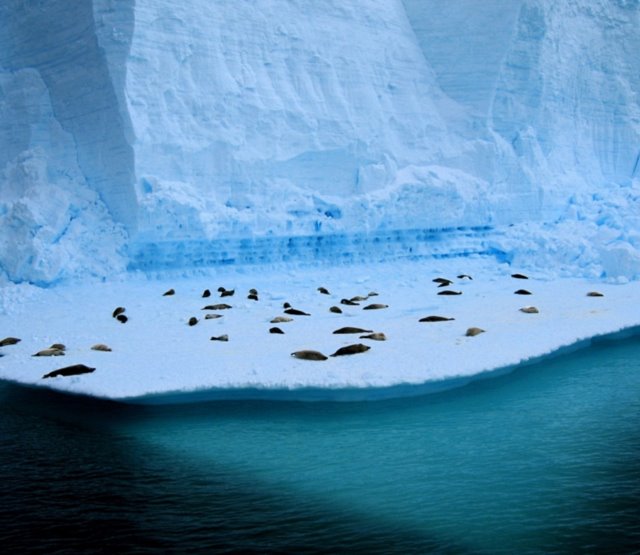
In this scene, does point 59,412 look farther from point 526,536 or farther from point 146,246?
point 146,246

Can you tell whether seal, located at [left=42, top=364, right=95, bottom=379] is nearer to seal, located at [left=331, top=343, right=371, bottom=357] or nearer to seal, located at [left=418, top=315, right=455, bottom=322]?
seal, located at [left=331, top=343, right=371, bottom=357]

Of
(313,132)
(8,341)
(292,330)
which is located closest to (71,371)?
(8,341)

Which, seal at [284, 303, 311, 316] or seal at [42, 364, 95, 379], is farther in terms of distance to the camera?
seal at [284, 303, 311, 316]

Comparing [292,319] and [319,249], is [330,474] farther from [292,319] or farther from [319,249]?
[319,249]

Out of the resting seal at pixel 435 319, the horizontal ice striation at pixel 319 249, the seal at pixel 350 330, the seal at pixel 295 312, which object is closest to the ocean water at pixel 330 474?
the seal at pixel 350 330

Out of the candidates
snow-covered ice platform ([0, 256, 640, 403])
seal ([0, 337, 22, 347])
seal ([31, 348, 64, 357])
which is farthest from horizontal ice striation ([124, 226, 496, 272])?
seal ([31, 348, 64, 357])
